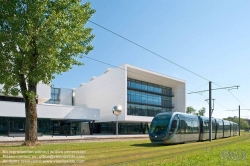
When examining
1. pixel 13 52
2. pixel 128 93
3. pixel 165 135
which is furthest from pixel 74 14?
pixel 128 93

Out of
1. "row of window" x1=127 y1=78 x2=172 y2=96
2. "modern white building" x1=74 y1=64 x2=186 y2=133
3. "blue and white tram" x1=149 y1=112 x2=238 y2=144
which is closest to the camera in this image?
"blue and white tram" x1=149 y1=112 x2=238 y2=144

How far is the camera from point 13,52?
16.1m

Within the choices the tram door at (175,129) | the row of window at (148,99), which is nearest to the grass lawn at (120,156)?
the tram door at (175,129)

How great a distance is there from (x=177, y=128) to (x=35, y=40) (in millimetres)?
13586

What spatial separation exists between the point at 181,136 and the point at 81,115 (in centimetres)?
2914

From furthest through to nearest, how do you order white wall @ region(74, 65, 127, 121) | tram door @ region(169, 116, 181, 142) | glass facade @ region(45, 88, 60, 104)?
glass facade @ region(45, 88, 60, 104), white wall @ region(74, 65, 127, 121), tram door @ region(169, 116, 181, 142)

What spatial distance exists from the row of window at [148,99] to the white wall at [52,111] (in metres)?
9.36

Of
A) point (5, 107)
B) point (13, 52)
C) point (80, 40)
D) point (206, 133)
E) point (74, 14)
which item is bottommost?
point (206, 133)

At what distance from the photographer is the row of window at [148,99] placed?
56616 millimetres

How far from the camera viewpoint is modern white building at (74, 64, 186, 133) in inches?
2099

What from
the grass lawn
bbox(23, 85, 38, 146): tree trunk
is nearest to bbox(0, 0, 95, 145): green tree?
bbox(23, 85, 38, 146): tree trunk

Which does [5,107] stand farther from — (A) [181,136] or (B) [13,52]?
(A) [181,136]

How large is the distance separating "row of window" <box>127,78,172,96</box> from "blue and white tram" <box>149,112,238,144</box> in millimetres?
29370

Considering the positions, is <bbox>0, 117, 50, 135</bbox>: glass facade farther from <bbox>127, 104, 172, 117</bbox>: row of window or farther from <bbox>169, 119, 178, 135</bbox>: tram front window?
<bbox>169, 119, 178, 135</bbox>: tram front window
